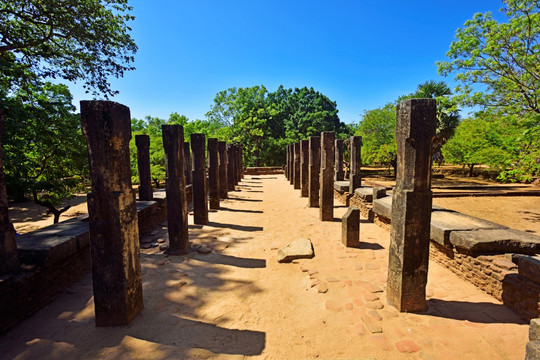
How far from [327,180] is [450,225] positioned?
13.1 ft

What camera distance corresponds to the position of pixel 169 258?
5551 mm

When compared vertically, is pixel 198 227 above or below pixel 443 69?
below

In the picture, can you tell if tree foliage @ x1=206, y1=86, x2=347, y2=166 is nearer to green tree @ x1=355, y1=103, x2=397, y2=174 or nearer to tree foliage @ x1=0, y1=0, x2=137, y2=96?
green tree @ x1=355, y1=103, x2=397, y2=174

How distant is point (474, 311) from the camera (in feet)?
11.5

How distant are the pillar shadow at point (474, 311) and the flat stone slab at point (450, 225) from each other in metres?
1.30

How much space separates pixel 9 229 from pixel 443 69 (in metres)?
13.4

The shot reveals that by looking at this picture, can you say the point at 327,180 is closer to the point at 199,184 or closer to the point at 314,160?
the point at 314,160

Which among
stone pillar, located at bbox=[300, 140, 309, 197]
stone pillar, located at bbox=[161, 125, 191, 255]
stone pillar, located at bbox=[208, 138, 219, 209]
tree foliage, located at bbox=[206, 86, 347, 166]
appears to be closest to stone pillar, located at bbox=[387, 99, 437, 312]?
stone pillar, located at bbox=[161, 125, 191, 255]

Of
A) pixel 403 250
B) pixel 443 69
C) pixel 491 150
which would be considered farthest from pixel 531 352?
pixel 491 150

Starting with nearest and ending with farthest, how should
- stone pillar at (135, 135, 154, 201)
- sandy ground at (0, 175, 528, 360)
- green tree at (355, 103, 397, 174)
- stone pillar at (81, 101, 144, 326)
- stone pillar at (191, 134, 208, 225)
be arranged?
sandy ground at (0, 175, 528, 360), stone pillar at (81, 101, 144, 326), stone pillar at (191, 134, 208, 225), stone pillar at (135, 135, 154, 201), green tree at (355, 103, 397, 174)

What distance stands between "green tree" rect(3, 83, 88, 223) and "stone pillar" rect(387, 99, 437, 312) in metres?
→ 7.72

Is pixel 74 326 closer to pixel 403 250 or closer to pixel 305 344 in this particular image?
pixel 305 344

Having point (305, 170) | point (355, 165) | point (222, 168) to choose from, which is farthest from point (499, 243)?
point (222, 168)

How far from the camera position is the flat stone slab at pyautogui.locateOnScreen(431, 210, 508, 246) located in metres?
4.73
